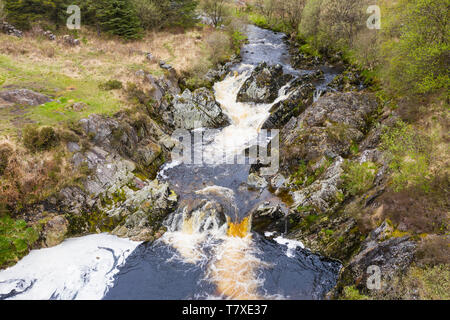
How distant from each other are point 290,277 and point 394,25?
98.1 ft

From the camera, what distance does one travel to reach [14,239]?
20703 mm

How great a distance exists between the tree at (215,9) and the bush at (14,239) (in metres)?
57.5

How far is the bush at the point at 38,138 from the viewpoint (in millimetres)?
24425

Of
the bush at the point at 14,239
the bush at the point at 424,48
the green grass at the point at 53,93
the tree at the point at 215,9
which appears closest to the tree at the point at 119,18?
the green grass at the point at 53,93

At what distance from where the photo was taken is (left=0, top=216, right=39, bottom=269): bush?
20.3 meters

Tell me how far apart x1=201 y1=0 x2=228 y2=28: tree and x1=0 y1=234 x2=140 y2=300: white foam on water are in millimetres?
56526

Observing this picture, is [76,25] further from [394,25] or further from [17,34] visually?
[394,25]

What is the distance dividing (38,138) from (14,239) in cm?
896

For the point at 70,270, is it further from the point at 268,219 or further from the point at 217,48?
the point at 217,48

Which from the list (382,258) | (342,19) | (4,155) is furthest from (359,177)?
(342,19)

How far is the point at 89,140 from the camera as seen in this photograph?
27672 millimetres

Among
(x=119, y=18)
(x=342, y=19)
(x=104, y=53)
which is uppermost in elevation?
(x=119, y=18)

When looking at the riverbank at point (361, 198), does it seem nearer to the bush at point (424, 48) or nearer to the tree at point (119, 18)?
the bush at point (424, 48)

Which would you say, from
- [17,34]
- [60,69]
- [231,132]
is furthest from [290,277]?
[17,34]
